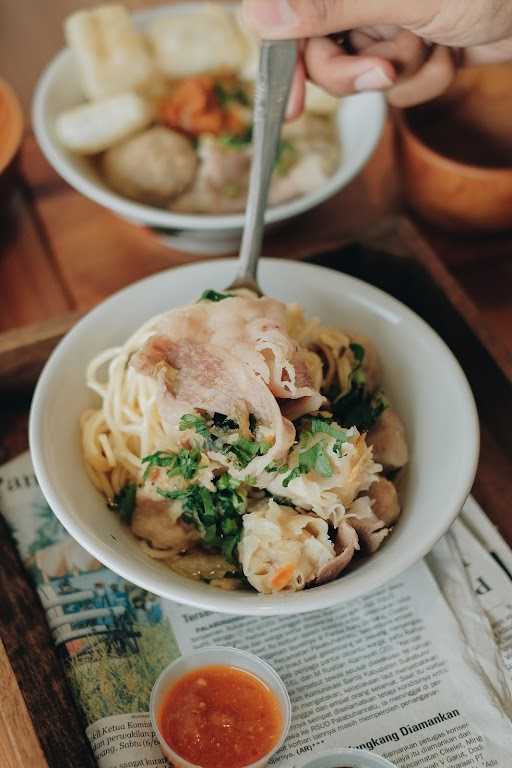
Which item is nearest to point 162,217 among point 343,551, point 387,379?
point 387,379

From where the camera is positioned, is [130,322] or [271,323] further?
[130,322]

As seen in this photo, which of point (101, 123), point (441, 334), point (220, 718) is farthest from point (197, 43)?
point (220, 718)

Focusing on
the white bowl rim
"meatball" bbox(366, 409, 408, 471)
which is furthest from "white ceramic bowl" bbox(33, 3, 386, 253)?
"meatball" bbox(366, 409, 408, 471)

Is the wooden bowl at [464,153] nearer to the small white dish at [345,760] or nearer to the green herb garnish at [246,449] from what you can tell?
the green herb garnish at [246,449]

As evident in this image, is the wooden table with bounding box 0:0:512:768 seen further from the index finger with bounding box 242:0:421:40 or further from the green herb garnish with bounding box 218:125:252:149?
the index finger with bounding box 242:0:421:40

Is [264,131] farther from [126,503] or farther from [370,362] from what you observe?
[126,503]

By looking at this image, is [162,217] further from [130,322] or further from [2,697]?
[2,697]
